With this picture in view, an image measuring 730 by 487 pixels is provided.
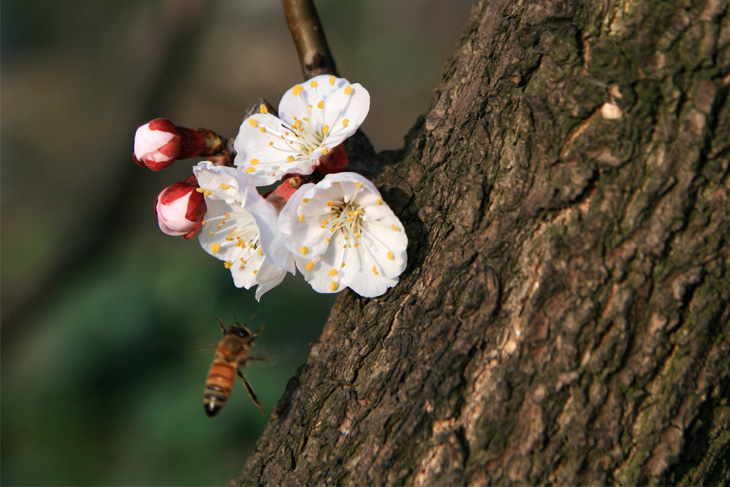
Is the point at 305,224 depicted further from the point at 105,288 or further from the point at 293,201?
the point at 105,288

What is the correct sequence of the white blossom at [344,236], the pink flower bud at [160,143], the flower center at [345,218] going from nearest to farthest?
the white blossom at [344,236]
the flower center at [345,218]
the pink flower bud at [160,143]

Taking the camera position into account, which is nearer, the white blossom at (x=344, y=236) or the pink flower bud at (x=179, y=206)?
the white blossom at (x=344, y=236)

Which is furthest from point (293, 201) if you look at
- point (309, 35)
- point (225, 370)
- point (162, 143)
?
point (309, 35)

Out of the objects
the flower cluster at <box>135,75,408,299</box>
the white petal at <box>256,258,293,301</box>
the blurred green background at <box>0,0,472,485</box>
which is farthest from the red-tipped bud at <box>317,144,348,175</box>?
the blurred green background at <box>0,0,472,485</box>

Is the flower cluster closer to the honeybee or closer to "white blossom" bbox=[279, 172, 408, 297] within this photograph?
"white blossom" bbox=[279, 172, 408, 297]

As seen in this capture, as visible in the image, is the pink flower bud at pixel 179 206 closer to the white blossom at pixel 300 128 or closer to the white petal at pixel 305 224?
the white blossom at pixel 300 128

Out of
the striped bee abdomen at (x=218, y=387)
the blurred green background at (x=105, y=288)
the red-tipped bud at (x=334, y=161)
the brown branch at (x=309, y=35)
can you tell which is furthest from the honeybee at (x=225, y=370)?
the blurred green background at (x=105, y=288)
